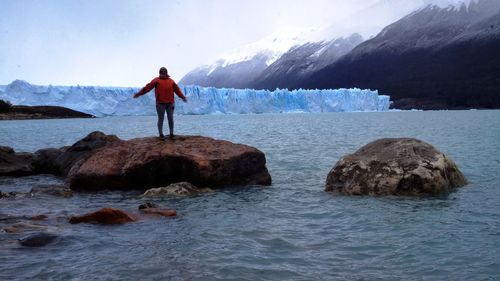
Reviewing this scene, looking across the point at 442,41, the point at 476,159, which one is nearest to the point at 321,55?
the point at 442,41

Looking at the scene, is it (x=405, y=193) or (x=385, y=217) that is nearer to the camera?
(x=385, y=217)

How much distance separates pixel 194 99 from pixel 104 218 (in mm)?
63248

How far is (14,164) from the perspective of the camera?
14328mm

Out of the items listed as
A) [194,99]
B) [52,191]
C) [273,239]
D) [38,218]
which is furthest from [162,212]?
[194,99]

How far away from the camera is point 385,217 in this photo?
7.75 metres

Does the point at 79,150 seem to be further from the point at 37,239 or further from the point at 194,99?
the point at 194,99

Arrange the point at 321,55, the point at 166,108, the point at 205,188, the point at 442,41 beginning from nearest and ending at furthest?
the point at 205,188 → the point at 166,108 → the point at 442,41 → the point at 321,55

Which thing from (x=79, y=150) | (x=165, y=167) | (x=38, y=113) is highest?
(x=38, y=113)

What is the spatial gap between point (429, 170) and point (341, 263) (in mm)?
4757

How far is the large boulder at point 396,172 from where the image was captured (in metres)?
9.52

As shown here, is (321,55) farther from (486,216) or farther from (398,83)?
(486,216)

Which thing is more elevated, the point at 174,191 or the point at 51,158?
the point at 51,158

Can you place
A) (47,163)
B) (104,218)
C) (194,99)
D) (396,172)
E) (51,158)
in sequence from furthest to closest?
(194,99) < (51,158) < (47,163) < (396,172) < (104,218)

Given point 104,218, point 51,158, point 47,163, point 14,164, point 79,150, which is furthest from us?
point 51,158
